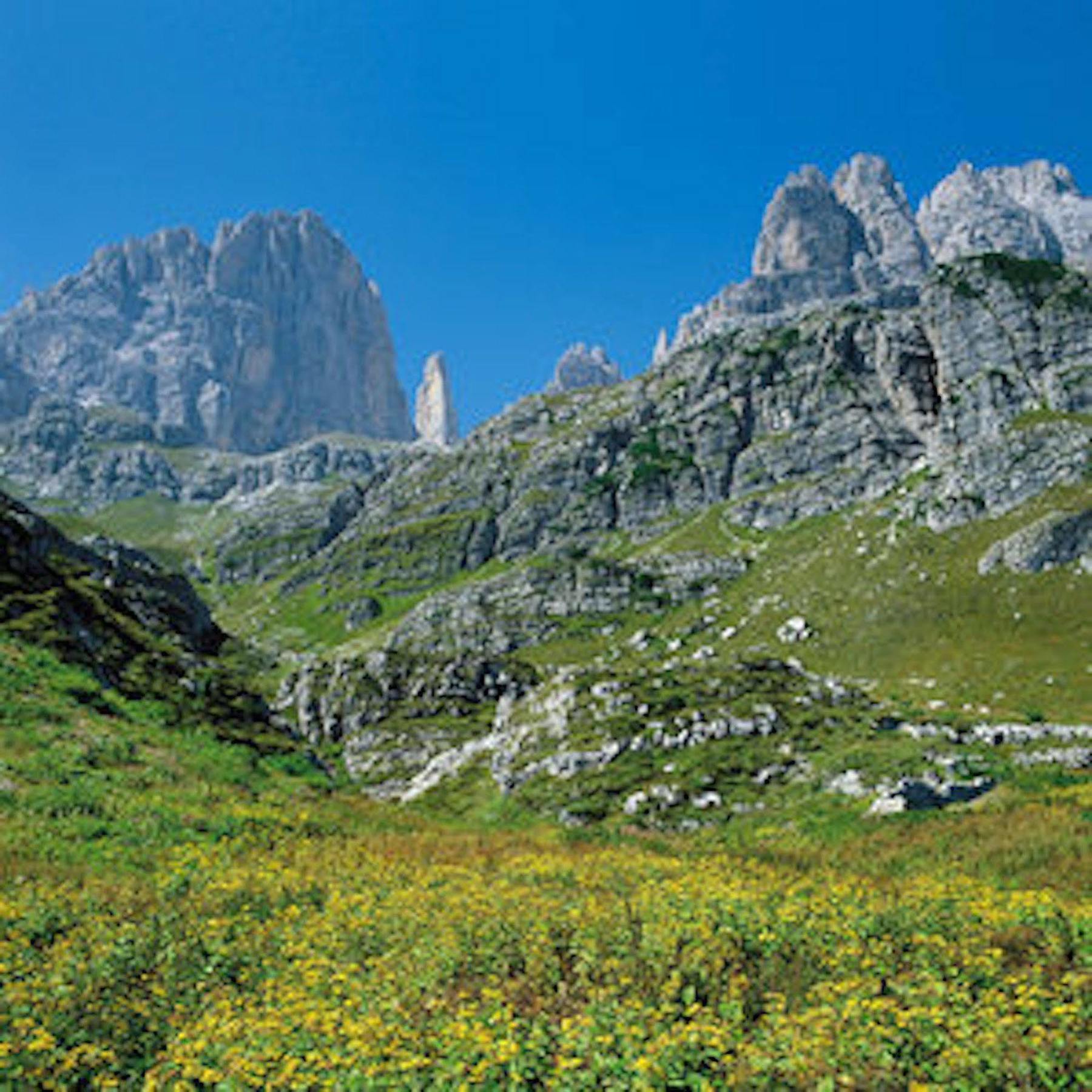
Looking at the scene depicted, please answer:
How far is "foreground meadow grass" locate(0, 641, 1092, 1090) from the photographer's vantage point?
7.55 m

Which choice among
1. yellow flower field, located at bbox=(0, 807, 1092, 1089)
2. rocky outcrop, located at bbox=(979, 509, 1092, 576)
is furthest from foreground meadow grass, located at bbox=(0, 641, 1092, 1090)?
rocky outcrop, located at bbox=(979, 509, 1092, 576)

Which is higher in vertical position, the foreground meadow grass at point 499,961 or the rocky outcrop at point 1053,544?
the rocky outcrop at point 1053,544

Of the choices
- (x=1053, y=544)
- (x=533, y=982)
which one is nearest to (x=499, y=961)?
(x=533, y=982)

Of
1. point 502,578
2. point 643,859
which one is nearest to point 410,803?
point 643,859

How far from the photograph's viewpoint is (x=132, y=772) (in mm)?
23328

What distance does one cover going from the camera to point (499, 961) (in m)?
11.3

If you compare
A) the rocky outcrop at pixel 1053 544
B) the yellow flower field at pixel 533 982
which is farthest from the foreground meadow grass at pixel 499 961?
the rocky outcrop at pixel 1053 544

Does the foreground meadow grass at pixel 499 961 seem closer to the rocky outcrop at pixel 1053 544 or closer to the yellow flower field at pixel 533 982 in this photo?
the yellow flower field at pixel 533 982

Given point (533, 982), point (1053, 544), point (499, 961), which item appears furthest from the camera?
point (1053, 544)

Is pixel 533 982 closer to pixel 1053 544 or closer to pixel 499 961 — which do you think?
pixel 499 961

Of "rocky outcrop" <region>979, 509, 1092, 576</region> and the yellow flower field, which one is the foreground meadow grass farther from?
"rocky outcrop" <region>979, 509, 1092, 576</region>

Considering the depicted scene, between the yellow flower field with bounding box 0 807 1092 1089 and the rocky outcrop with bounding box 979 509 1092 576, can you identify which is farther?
the rocky outcrop with bounding box 979 509 1092 576

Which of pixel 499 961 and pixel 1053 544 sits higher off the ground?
pixel 1053 544

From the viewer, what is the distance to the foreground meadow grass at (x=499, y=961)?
7551 millimetres
